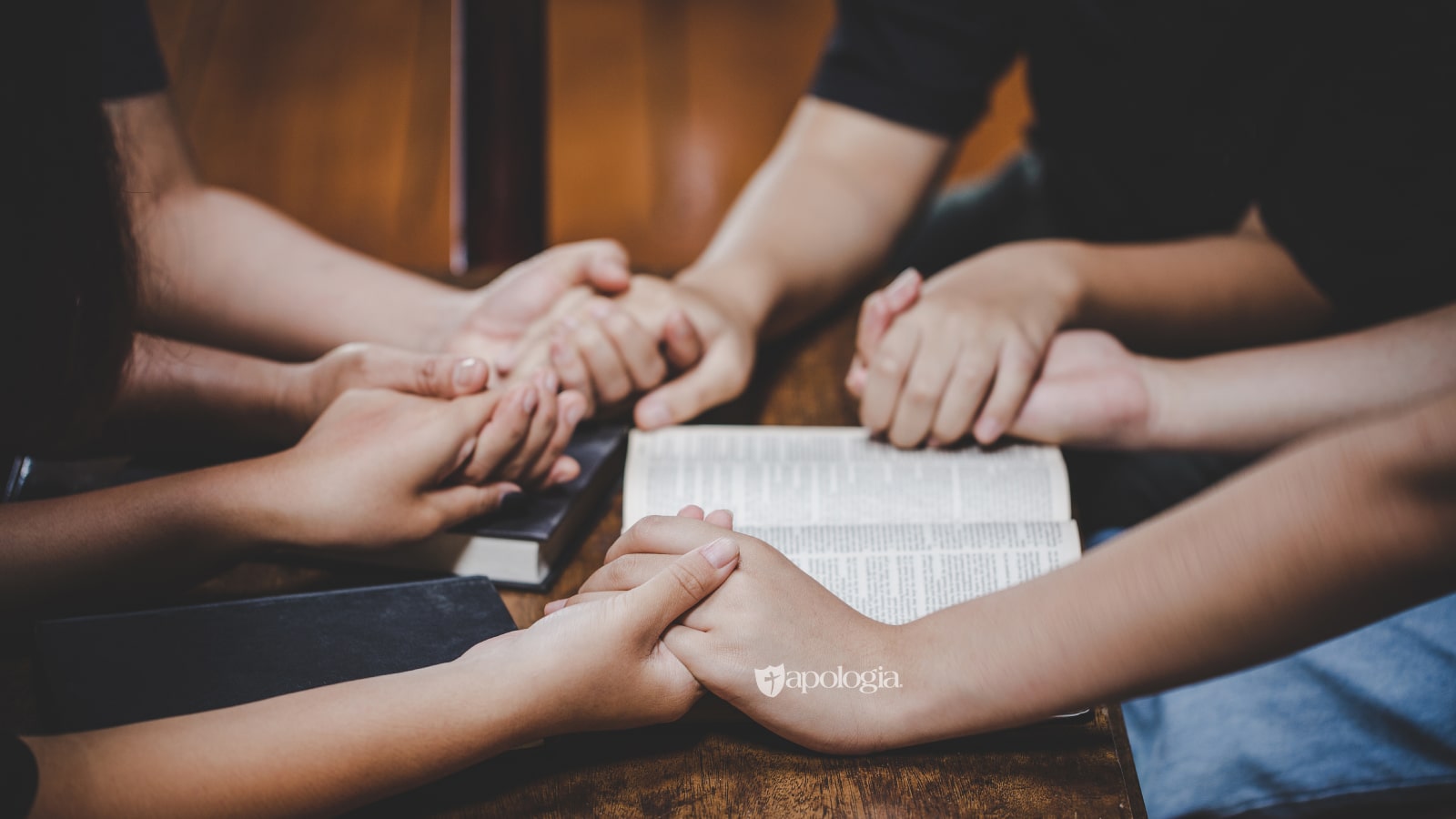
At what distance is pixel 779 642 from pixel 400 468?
243 millimetres

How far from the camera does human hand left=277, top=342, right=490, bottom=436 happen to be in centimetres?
61

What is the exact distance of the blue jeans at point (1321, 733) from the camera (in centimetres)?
53

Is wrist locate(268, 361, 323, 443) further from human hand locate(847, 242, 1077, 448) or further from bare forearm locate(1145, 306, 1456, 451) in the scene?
bare forearm locate(1145, 306, 1456, 451)

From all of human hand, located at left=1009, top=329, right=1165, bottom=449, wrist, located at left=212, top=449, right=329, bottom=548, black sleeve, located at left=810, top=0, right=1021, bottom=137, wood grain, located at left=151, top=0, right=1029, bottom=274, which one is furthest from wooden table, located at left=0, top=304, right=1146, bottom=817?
wood grain, located at left=151, top=0, right=1029, bottom=274

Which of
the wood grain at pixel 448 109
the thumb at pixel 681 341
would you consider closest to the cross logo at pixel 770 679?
the thumb at pixel 681 341

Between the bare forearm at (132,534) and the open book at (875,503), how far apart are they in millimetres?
226

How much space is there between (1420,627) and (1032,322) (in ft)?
1.00

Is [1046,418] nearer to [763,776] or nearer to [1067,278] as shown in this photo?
[1067,278]

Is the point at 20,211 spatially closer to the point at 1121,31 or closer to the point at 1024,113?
the point at 1121,31

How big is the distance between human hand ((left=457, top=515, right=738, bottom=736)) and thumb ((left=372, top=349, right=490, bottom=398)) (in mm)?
200

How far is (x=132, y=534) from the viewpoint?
1.70 ft

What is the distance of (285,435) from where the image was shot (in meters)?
0.66

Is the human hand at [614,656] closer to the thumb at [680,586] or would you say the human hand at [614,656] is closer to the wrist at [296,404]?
the thumb at [680,586]

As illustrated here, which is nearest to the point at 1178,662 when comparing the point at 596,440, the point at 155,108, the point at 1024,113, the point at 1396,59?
the point at 596,440
